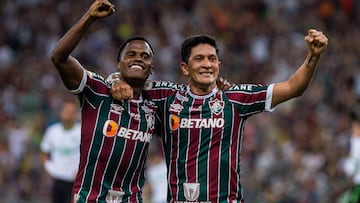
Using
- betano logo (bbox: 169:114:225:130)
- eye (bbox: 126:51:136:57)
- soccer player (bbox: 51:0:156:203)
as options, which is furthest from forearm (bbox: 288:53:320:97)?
eye (bbox: 126:51:136:57)

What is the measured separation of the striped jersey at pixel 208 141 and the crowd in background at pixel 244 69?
6863mm

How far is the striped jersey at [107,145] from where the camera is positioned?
27.0 ft

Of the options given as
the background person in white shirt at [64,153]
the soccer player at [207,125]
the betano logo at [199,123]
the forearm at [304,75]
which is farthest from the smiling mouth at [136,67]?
the background person in white shirt at [64,153]

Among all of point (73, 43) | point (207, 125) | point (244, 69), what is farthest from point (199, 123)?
point (244, 69)

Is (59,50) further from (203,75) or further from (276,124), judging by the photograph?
(276,124)

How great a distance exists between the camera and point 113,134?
825 centimetres

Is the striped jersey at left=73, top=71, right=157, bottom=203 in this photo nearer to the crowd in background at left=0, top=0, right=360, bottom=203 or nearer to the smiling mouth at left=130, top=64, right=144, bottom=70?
the smiling mouth at left=130, top=64, right=144, bottom=70

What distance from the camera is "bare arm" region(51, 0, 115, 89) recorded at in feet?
25.3

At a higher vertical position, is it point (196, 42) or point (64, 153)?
point (196, 42)

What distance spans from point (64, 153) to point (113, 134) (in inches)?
223

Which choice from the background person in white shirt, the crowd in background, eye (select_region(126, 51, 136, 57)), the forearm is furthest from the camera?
the crowd in background

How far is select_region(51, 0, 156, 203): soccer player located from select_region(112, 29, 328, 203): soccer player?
5.8 inches

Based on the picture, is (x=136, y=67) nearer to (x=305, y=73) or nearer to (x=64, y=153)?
(x=305, y=73)

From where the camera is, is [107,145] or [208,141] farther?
[107,145]
